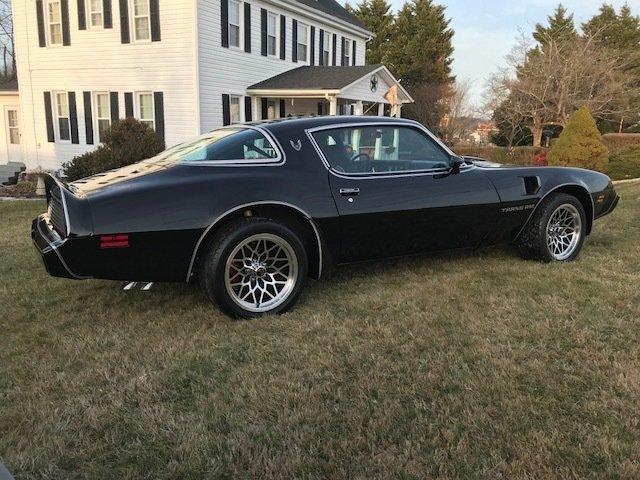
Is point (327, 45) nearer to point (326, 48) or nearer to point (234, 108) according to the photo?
point (326, 48)

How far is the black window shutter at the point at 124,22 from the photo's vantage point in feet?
53.8

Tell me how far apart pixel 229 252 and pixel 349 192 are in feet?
3.43

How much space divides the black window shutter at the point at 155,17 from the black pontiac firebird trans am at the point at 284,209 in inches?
509

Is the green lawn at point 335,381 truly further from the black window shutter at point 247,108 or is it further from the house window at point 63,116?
the house window at point 63,116

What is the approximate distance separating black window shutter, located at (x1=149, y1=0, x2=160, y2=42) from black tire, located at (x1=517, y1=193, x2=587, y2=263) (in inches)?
551

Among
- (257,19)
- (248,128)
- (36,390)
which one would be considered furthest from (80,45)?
(36,390)

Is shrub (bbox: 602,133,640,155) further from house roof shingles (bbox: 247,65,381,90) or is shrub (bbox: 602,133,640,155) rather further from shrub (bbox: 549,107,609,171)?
house roof shingles (bbox: 247,65,381,90)

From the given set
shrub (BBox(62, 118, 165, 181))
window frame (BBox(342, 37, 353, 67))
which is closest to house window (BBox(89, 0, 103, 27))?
shrub (BBox(62, 118, 165, 181))

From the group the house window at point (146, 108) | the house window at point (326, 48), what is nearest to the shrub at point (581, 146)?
the house window at point (326, 48)

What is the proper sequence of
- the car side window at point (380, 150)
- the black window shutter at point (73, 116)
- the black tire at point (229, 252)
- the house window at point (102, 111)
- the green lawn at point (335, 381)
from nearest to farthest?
the green lawn at point (335, 381) → the black tire at point (229, 252) → the car side window at point (380, 150) → the house window at point (102, 111) → the black window shutter at point (73, 116)

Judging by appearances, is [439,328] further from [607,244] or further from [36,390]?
[607,244]

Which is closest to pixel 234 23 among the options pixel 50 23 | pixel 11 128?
pixel 50 23

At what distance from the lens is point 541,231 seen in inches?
204

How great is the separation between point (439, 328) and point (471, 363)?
533 mm
